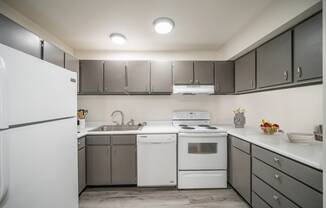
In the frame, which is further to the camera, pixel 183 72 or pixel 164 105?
pixel 164 105

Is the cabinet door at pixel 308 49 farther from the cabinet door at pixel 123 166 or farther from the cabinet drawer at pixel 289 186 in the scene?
the cabinet door at pixel 123 166

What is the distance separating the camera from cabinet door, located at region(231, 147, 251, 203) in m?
1.91

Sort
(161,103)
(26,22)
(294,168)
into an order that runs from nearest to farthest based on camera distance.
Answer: (294,168) < (26,22) < (161,103)

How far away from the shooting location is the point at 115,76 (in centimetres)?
274

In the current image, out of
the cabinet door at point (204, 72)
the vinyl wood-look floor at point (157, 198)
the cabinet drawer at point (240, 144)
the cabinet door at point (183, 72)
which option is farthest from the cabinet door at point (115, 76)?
the cabinet drawer at point (240, 144)

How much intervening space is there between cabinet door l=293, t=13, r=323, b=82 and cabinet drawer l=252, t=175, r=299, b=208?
106cm

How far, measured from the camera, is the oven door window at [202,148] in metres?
2.42

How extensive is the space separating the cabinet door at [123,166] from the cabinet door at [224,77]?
1.83 meters

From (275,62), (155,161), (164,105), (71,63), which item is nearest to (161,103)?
(164,105)

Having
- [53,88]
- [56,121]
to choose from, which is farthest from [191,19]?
[56,121]

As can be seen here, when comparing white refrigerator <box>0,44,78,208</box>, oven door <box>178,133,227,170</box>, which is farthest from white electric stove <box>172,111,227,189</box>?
white refrigerator <box>0,44,78,208</box>

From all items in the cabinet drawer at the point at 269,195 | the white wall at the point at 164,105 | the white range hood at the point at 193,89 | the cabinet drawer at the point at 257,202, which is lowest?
the cabinet drawer at the point at 257,202

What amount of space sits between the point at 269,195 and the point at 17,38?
108 inches

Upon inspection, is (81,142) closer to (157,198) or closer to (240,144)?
(157,198)
